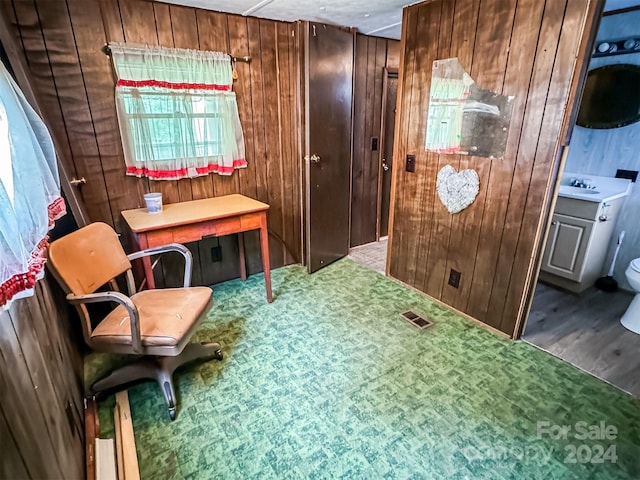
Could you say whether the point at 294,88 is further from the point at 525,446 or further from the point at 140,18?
the point at 525,446

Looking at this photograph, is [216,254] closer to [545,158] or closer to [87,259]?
[87,259]

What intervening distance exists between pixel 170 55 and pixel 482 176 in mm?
2267

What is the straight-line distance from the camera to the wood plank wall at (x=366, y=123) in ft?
11.2

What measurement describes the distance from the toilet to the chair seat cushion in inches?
109

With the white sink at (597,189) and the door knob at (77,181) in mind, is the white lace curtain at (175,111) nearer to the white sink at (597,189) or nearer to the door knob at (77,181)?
the door knob at (77,181)

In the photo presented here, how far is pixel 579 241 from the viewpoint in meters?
2.73

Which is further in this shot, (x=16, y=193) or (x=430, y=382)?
(x=430, y=382)

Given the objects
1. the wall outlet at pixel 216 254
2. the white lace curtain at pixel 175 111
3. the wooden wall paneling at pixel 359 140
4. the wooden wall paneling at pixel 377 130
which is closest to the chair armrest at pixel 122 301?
the white lace curtain at pixel 175 111

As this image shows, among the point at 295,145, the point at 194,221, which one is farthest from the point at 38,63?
the point at 295,145

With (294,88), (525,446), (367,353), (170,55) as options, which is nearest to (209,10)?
(170,55)

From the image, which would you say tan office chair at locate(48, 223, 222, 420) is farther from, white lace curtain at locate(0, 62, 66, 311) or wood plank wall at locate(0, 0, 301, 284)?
wood plank wall at locate(0, 0, 301, 284)

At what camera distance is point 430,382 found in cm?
189

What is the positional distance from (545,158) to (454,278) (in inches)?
40.2

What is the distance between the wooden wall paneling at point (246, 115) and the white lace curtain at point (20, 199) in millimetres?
1738
